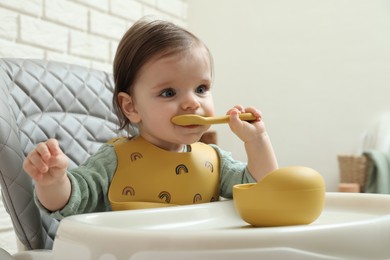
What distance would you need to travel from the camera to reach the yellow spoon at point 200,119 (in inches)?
33.9

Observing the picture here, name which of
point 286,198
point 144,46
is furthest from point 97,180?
point 286,198

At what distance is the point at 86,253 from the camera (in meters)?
0.53

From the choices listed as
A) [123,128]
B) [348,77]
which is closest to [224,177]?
[123,128]

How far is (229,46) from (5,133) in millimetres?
2005

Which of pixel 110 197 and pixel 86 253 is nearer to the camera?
pixel 86 253

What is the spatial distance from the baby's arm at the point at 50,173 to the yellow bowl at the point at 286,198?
0.87 feet

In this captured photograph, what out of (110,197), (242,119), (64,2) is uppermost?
(64,2)

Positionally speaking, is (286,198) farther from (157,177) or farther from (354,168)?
(354,168)

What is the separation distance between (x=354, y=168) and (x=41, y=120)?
1506 mm

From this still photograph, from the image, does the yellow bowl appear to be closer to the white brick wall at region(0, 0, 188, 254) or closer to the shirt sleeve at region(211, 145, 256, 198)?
the shirt sleeve at region(211, 145, 256, 198)

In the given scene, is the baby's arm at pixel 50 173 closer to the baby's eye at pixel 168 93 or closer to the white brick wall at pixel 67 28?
the baby's eye at pixel 168 93

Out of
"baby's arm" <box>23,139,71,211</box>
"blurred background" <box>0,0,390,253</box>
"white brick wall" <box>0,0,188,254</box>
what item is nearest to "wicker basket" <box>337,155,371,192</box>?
"blurred background" <box>0,0,390,253</box>

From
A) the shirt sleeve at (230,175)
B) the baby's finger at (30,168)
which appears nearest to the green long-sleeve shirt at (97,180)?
the shirt sleeve at (230,175)

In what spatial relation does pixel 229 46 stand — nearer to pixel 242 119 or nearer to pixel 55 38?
pixel 55 38
